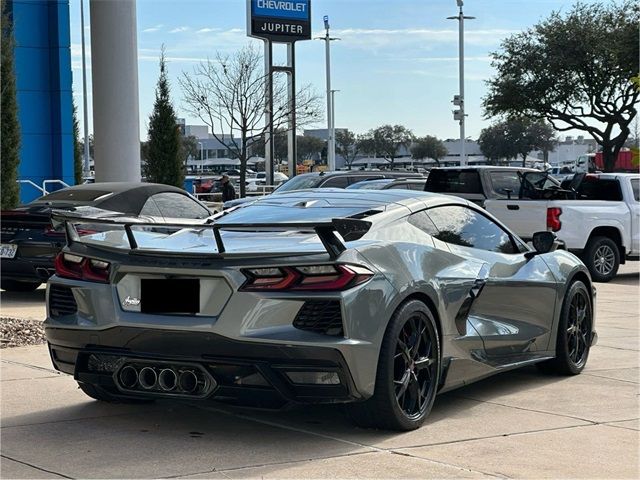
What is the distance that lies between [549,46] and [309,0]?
12.1 metres

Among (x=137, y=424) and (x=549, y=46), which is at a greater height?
(x=549, y=46)

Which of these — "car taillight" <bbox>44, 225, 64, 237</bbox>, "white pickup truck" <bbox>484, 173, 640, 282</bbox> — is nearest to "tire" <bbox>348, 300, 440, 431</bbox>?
"car taillight" <bbox>44, 225, 64, 237</bbox>

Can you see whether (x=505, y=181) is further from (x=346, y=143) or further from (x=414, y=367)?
(x=346, y=143)

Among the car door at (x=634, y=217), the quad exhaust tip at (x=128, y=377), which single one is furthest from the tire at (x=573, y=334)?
the car door at (x=634, y=217)

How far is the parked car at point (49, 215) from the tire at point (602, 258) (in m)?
7.19

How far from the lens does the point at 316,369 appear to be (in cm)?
531

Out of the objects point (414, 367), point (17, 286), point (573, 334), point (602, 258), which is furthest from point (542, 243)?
point (602, 258)

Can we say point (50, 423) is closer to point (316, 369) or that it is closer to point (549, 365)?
point (316, 369)

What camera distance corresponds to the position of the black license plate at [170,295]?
5.51m

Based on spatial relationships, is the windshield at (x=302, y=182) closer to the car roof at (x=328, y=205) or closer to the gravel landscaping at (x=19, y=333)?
the gravel landscaping at (x=19, y=333)

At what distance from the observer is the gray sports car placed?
5.33 m

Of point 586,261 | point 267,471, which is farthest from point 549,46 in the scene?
point 267,471

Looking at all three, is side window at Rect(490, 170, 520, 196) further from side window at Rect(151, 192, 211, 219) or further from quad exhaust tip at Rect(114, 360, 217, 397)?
quad exhaust tip at Rect(114, 360, 217, 397)

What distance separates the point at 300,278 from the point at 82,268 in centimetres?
139
